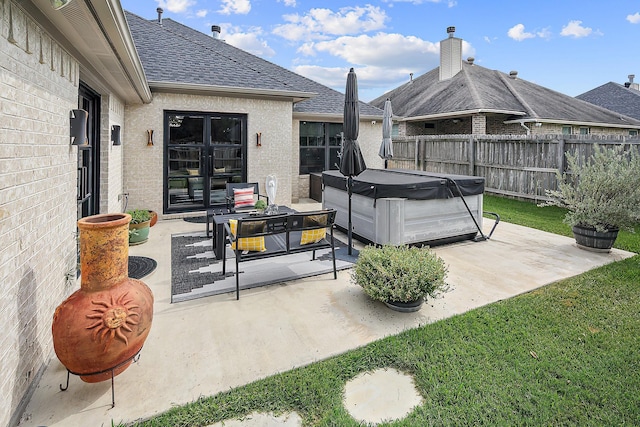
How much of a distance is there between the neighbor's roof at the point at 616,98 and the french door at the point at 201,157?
27222 millimetres

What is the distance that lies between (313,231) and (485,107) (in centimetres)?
1487

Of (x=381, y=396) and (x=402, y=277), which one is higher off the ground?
(x=402, y=277)

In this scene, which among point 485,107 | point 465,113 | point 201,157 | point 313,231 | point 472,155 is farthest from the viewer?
point 465,113

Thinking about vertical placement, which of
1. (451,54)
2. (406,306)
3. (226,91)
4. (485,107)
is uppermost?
(451,54)

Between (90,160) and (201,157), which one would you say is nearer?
(90,160)

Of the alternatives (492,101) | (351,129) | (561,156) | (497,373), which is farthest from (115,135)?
(492,101)

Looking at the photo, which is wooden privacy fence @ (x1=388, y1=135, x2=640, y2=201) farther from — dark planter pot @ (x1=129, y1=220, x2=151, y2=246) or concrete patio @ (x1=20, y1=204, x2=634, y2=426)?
dark planter pot @ (x1=129, y1=220, x2=151, y2=246)

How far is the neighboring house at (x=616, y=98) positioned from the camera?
24.0m

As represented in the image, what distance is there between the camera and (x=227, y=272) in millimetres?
4898

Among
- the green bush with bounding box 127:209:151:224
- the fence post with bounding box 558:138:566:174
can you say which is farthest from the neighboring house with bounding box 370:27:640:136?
the green bush with bounding box 127:209:151:224

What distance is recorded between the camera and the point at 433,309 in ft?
12.7

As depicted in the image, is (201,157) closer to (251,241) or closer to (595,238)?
(251,241)

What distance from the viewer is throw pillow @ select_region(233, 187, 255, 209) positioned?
24.2 ft

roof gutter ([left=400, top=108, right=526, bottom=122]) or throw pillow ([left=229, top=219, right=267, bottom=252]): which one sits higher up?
roof gutter ([left=400, top=108, right=526, bottom=122])
